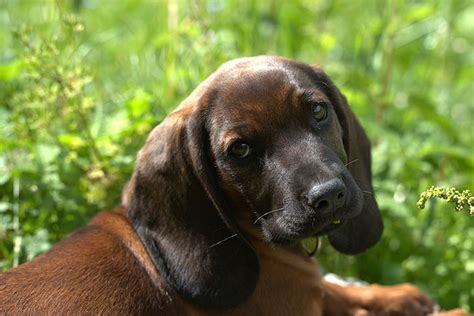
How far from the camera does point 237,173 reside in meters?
3.53

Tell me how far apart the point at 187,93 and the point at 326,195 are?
205cm

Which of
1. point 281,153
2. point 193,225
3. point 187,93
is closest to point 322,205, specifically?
point 281,153

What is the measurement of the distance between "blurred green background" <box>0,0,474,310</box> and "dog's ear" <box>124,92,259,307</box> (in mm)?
927

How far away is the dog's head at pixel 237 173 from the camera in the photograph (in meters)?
3.38

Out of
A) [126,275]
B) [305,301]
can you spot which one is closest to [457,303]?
[305,301]

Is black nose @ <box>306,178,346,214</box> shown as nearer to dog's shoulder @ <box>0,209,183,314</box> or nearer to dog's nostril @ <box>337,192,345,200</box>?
dog's nostril @ <box>337,192,345,200</box>

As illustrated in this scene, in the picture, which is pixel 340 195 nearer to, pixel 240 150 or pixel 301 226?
pixel 301 226

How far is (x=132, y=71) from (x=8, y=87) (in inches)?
31.1

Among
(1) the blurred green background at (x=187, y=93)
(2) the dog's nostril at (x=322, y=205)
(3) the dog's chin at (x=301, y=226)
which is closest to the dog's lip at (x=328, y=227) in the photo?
(3) the dog's chin at (x=301, y=226)

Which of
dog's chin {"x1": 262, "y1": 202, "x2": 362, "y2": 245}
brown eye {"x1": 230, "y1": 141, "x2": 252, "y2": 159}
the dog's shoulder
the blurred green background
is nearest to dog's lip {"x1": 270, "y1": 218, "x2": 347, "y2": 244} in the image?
dog's chin {"x1": 262, "y1": 202, "x2": 362, "y2": 245}

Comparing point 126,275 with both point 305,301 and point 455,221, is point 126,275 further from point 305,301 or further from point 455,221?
point 455,221

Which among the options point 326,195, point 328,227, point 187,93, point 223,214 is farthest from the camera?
point 187,93

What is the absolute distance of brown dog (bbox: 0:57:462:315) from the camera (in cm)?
340

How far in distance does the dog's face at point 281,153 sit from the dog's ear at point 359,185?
0.71ft
